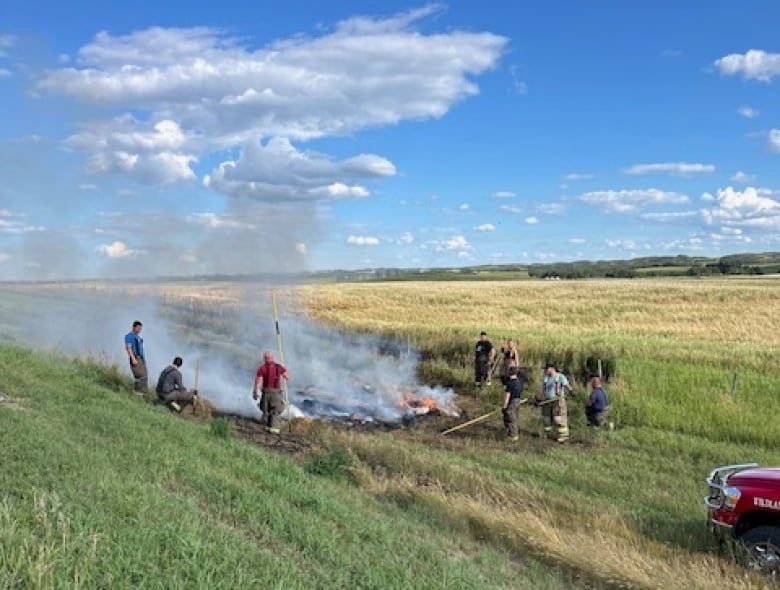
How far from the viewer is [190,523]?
17.1 feet

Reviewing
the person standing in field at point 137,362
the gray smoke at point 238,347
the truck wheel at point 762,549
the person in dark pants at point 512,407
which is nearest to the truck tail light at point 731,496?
the truck wheel at point 762,549

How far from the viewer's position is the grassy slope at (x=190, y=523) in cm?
419

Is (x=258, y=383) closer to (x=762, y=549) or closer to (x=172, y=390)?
(x=172, y=390)

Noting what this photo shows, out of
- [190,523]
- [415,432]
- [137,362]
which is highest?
[137,362]

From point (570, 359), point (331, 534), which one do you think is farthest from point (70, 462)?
point (570, 359)

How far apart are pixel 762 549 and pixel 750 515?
1.09 ft

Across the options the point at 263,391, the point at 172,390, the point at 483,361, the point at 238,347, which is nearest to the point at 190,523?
the point at 263,391

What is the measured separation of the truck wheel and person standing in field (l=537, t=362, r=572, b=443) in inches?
329

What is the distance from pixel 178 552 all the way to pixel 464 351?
21.9 metres

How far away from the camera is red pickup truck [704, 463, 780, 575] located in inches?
286

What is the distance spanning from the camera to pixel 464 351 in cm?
2605

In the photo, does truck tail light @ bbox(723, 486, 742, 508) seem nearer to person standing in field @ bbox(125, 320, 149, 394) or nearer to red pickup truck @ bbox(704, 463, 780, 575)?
red pickup truck @ bbox(704, 463, 780, 575)

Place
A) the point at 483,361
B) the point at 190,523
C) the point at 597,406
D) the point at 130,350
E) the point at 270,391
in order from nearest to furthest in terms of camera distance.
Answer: the point at 190,523, the point at 270,391, the point at 130,350, the point at 597,406, the point at 483,361

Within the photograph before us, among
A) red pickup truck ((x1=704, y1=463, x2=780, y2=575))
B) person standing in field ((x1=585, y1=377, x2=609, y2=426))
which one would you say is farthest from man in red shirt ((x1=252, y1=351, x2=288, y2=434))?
red pickup truck ((x1=704, y1=463, x2=780, y2=575))
